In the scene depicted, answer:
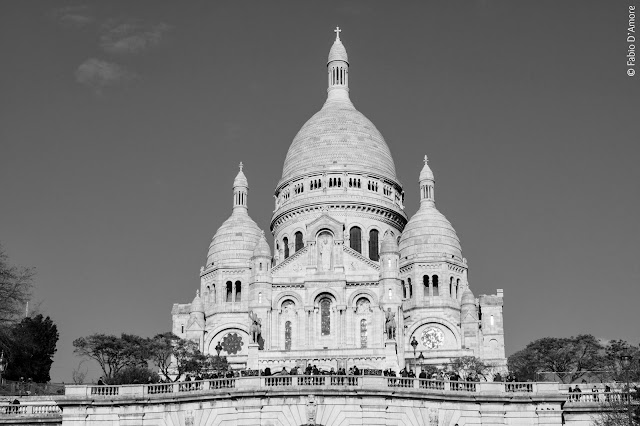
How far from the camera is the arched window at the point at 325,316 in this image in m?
114

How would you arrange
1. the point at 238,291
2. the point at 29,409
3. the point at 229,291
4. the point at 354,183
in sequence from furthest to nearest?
the point at 354,183, the point at 229,291, the point at 238,291, the point at 29,409

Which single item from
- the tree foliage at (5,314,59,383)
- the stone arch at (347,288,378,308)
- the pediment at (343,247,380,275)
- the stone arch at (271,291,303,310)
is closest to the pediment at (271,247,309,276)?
the stone arch at (271,291,303,310)

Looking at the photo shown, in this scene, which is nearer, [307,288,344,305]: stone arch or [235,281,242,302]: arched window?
[307,288,344,305]: stone arch

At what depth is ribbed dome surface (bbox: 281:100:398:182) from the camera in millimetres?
133000

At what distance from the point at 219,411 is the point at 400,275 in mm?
71267

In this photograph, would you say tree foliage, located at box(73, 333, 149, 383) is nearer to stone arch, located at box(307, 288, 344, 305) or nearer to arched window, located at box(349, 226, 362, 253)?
stone arch, located at box(307, 288, 344, 305)

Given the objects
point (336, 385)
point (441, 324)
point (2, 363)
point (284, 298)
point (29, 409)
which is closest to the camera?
point (336, 385)

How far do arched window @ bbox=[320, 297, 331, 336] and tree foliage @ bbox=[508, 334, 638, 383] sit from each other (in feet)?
61.4

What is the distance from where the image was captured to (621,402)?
57.0 meters

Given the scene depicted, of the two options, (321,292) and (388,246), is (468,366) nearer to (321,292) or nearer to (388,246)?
(388,246)

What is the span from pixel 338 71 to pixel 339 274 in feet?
128

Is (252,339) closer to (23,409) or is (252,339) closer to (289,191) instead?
(289,191)

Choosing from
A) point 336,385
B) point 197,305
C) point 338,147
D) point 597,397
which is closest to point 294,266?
point 197,305

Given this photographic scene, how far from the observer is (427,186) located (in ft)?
437
